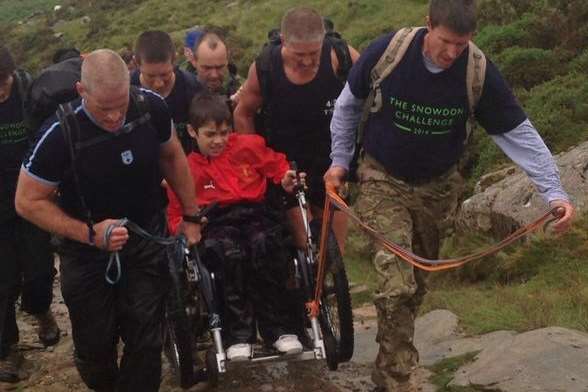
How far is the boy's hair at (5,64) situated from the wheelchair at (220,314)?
181 cm

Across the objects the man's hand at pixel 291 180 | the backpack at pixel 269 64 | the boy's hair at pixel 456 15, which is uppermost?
the boy's hair at pixel 456 15

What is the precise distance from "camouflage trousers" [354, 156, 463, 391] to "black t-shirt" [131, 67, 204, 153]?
155 cm

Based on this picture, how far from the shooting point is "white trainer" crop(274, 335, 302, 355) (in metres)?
5.14

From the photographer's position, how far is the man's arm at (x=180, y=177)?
16.6 feet

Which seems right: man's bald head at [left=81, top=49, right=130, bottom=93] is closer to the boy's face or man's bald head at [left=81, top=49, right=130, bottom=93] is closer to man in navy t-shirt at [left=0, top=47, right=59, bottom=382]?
the boy's face

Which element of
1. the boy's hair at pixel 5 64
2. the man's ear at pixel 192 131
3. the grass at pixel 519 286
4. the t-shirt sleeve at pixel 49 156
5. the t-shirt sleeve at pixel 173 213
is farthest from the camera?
the grass at pixel 519 286

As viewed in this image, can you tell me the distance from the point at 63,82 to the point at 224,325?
1.81m

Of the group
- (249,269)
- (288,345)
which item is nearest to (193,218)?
(249,269)

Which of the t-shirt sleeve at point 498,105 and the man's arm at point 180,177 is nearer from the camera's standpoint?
the t-shirt sleeve at point 498,105

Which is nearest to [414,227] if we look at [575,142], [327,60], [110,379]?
[327,60]

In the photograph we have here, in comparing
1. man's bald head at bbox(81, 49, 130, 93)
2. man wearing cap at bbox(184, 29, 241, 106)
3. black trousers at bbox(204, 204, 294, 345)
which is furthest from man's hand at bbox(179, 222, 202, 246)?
man wearing cap at bbox(184, 29, 241, 106)

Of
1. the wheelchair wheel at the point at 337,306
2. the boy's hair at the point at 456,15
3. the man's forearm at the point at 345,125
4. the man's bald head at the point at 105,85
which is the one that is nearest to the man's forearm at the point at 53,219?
Result: the man's bald head at the point at 105,85

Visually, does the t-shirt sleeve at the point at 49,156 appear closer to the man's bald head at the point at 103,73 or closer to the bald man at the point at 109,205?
the bald man at the point at 109,205

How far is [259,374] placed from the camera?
605 cm
